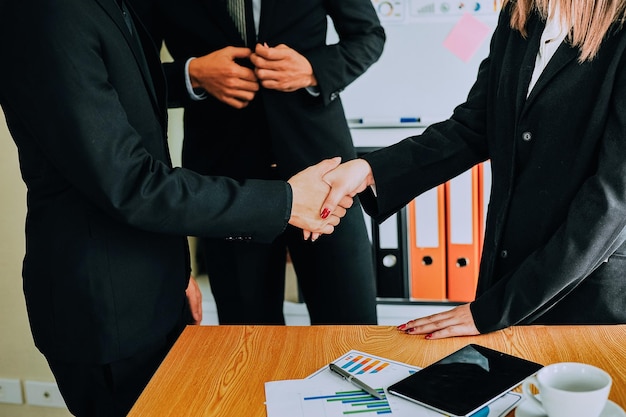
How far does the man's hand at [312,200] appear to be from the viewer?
166cm

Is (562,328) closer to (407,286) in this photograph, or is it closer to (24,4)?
(24,4)

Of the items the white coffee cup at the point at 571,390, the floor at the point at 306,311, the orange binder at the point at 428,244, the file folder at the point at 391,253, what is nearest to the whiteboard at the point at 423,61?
the file folder at the point at 391,253

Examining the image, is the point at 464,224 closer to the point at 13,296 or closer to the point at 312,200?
the point at 312,200

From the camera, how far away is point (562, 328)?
1.28 metres

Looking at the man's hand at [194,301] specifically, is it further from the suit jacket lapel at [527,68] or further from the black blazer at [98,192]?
the suit jacket lapel at [527,68]

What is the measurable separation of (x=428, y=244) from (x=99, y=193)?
164 cm

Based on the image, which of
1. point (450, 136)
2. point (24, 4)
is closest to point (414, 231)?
point (450, 136)

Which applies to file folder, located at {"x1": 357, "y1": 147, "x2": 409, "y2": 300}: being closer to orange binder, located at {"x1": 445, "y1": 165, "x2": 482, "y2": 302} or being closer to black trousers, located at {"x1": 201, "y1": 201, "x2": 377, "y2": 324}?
orange binder, located at {"x1": 445, "y1": 165, "x2": 482, "y2": 302}

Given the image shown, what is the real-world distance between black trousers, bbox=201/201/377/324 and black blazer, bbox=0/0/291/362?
1.60ft

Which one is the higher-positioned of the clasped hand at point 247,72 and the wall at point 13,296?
the clasped hand at point 247,72

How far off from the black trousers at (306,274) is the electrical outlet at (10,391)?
1.17 meters

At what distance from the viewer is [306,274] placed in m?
1.98

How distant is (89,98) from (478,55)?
1.82 metres

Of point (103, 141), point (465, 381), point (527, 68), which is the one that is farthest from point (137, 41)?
point (465, 381)
